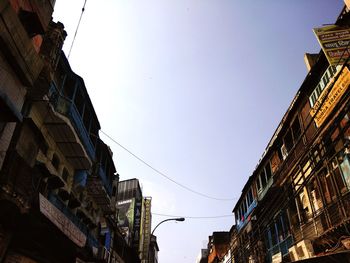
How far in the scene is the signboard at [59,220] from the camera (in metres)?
11.1

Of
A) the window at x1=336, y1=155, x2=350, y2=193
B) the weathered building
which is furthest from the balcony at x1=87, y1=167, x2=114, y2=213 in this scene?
the window at x1=336, y1=155, x2=350, y2=193

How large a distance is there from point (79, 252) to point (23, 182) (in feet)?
25.9

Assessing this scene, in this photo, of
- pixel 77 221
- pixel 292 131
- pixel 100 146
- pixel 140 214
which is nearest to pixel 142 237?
pixel 140 214

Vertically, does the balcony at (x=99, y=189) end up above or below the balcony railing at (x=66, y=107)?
below

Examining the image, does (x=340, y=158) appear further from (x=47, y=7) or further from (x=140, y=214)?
(x=140, y=214)

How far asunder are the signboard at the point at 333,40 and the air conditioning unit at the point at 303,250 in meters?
9.24

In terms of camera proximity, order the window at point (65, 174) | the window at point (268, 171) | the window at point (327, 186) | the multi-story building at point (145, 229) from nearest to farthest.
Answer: the window at point (327, 186), the window at point (65, 174), the window at point (268, 171), the multi-story building at point (145, 229)

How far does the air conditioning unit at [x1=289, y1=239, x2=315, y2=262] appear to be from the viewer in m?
15.1

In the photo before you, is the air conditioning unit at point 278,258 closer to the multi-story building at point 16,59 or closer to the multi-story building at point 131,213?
the multi-story building at point 16,59

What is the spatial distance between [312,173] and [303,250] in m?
8.43

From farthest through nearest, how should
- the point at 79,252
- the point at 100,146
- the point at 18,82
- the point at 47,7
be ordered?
the point at 100,146 < the point at 79,252 < the point at 47,7 < the point at 18,82

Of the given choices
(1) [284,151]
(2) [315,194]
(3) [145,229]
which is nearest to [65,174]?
(2) [315,194]

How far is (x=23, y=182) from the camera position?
10.1 m

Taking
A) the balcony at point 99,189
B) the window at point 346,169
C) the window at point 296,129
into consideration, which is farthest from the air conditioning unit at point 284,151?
the balcony at point 99,189
